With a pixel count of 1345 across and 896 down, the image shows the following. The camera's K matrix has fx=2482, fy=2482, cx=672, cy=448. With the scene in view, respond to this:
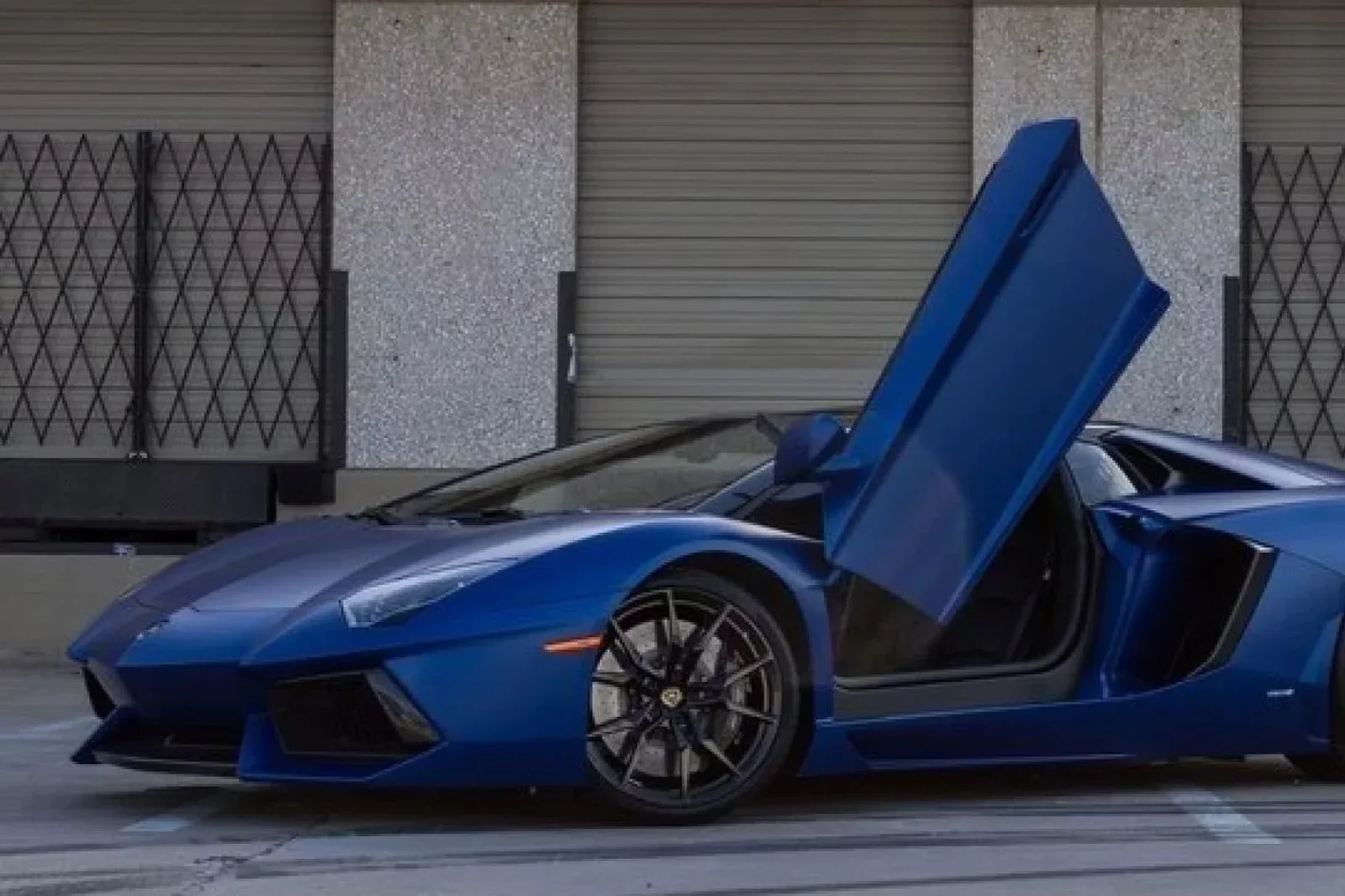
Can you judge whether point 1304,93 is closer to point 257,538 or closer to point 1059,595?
point 1059,595

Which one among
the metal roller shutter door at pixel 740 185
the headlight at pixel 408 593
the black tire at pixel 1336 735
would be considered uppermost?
the metal roller shutter door at pixel 740 185

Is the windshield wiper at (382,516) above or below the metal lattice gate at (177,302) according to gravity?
below

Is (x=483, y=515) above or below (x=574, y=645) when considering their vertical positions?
above

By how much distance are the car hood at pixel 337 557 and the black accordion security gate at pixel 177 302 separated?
18.5 feet

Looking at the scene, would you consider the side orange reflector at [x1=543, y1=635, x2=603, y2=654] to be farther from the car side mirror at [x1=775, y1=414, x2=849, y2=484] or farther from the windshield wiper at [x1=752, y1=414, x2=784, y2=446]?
the windshield wiper at [x1=752, y1=414, x2=784, y2=446]

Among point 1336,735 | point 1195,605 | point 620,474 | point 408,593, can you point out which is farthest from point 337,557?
point 1336,735

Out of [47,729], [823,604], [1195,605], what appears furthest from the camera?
[47,729]

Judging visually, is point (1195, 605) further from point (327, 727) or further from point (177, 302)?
point (177, 302)

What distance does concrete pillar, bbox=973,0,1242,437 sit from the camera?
12.2 meters

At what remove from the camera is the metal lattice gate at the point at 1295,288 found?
1236 cm

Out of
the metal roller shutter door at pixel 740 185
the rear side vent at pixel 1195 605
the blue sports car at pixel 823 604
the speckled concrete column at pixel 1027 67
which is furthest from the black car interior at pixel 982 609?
the speckled concrete column at pixel 1027 67

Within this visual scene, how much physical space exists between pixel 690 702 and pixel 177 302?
6.85 meters

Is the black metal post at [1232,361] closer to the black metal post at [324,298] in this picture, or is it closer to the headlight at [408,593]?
the black metal post at [324,298]

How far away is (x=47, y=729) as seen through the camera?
8.87 m
